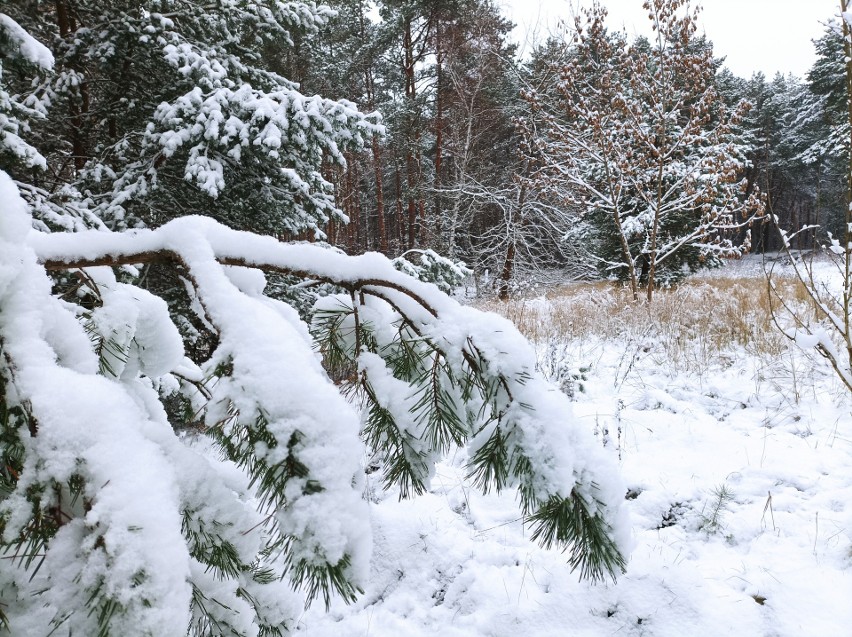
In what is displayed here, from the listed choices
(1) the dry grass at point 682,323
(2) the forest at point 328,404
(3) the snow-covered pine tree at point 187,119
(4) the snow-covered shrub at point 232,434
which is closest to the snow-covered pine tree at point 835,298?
(2) the forest at point 328,404

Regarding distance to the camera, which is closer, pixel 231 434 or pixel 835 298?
pixel 231 434

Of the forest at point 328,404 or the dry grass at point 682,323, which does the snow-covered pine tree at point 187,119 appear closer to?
the forest at point 328,404

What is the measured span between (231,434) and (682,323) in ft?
18.4

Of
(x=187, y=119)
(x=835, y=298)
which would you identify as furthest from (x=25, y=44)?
(x=835, y=298)

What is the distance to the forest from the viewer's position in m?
0.48

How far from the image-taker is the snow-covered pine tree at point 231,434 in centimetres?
42

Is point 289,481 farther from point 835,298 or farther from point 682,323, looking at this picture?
point 682,323

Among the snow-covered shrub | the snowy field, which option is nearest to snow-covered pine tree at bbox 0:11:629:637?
the snow-covered shrub

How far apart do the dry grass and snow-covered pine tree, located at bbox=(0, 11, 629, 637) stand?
3979mm

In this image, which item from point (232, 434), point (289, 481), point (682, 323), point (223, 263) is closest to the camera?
point (289, 481)

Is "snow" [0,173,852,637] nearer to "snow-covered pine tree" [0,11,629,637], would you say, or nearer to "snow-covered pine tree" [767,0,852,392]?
"snow-covered pine tree" [0,11,629,637]

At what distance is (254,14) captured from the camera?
15.2 feet

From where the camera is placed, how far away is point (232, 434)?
59 cm

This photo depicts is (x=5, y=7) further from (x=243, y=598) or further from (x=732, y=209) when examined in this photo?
(x=732, y=209)
